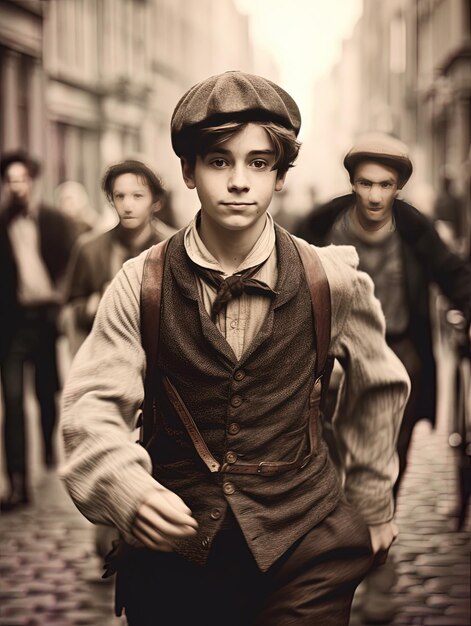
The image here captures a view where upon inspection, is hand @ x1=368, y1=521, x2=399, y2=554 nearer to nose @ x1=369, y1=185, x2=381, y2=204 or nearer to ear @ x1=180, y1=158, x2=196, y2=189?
nose @ x1=369, y1=185, x2=381, y2=204

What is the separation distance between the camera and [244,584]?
104 inches

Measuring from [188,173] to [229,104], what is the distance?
0.62 ft

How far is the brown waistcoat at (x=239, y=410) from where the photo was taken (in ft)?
8.47

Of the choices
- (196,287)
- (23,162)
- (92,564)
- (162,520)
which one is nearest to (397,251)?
(196,287)

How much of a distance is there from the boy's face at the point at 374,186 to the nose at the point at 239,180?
53cm

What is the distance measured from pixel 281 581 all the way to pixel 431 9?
18.5ft

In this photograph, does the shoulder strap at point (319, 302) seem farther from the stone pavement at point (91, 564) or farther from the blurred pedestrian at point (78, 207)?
the blurred pedestrian at point (78, 207)

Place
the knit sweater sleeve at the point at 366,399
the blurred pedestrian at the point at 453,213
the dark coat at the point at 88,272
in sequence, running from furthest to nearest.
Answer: the blurred pedestrian at the point at 453,213
the dark coat at the point at 88,272
the knit sweater sleeve at the point at 366,399

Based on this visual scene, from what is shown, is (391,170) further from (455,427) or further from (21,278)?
(21,278)

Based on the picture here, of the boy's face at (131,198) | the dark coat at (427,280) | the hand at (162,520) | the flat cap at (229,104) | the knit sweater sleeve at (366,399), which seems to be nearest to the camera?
the hand at (162,520)

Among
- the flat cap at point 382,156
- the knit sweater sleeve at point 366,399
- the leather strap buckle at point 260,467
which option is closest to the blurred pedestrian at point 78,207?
the flat cap at point 382,156

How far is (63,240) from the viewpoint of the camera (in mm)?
7500

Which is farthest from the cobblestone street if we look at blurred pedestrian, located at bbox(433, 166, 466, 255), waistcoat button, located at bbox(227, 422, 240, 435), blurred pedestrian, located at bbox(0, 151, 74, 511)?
blurred pedestrian, located at bbox(433, 166, 466, 255)

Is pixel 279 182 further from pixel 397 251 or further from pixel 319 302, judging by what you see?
pixel 397 251
